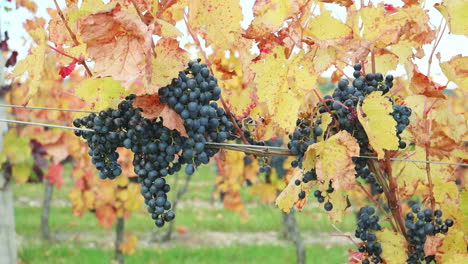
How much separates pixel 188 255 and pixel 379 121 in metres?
4.93

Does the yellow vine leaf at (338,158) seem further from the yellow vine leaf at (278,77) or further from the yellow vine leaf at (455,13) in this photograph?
the yellow vine leaf at (455,13)

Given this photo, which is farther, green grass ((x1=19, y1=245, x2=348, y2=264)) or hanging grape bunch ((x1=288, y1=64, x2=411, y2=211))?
green grass ((x1=19, y1=245, x2=348, y2=264))

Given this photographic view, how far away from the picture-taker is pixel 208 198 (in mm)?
10422

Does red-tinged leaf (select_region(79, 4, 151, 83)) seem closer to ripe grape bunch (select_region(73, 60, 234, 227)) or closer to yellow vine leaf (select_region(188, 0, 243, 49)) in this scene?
ripe grape bunch (select_region(73, 60, 234, 227))

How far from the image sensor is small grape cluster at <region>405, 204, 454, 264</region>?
4.76ft

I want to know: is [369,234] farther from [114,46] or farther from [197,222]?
[197,222]

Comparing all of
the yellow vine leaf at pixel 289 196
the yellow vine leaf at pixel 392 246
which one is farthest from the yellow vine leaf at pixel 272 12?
the yellow vine leaf at pixel 392 246

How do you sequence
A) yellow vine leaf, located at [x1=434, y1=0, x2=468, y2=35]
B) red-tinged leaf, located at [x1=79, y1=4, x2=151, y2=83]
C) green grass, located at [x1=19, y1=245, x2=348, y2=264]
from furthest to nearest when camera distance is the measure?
green grass, located at [x1=19, y1=245, x2=348, y2=264] → yellow vine leaf, located at [x1=434, y1=0, x2=468, y2=35] → red-tinged leaf, located at [x1=79, y1=4, x2=151, y2=83]

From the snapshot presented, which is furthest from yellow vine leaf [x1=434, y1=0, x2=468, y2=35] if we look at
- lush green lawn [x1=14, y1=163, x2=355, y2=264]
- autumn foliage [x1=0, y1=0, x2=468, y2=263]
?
lush green lawn [x1=14, y1=163, x2=355, y2=264]

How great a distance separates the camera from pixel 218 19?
1.36m

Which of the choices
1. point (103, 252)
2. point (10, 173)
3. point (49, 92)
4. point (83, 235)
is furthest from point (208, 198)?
point (10, 173)

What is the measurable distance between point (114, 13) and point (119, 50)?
92 millimetres

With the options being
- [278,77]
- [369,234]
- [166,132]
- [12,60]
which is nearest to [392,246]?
[369,234]

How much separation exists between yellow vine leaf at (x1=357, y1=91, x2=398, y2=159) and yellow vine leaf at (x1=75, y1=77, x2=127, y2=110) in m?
0.58
